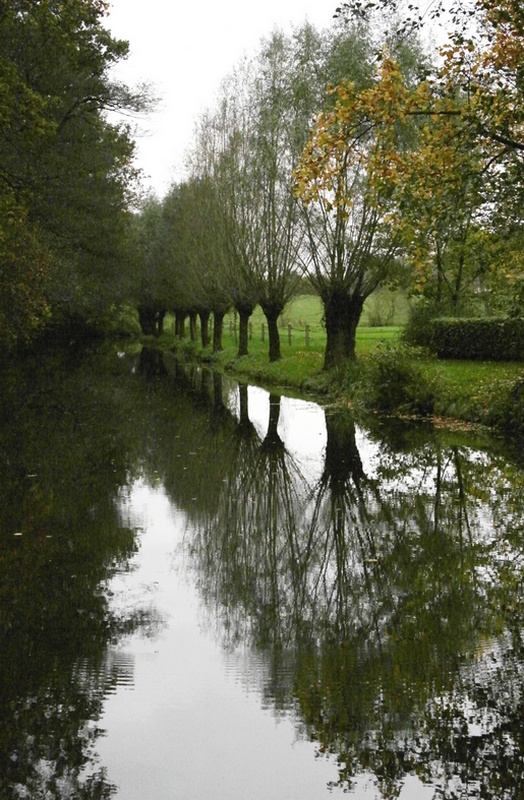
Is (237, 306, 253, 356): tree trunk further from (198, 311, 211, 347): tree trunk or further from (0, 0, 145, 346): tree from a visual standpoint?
(198, 311, 211, 347): tree trunk

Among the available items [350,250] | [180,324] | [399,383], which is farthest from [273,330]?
[180,324]

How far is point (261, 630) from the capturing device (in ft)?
20.4

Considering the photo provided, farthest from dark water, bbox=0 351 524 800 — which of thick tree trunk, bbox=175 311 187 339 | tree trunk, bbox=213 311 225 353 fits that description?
thick tree trunk, bbox=175 311 187 339

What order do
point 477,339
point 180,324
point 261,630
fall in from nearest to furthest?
point 261,630
point 477,339
point 180,324

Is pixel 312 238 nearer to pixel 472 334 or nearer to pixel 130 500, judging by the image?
pixel 472 334

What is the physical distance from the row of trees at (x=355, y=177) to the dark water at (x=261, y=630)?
13.5 feet

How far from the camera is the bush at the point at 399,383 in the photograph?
68.7ft

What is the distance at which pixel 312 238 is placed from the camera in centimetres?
2761

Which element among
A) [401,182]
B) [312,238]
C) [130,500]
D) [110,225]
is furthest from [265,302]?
[130,500]

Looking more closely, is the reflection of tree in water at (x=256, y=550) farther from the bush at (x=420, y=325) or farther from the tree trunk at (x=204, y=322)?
the tree trunk at (x=204, y=322)

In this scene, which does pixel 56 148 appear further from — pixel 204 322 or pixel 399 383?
pixel 204 322

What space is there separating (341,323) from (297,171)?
16000mm

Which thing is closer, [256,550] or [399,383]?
[256,550]

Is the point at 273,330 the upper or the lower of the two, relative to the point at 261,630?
upper
